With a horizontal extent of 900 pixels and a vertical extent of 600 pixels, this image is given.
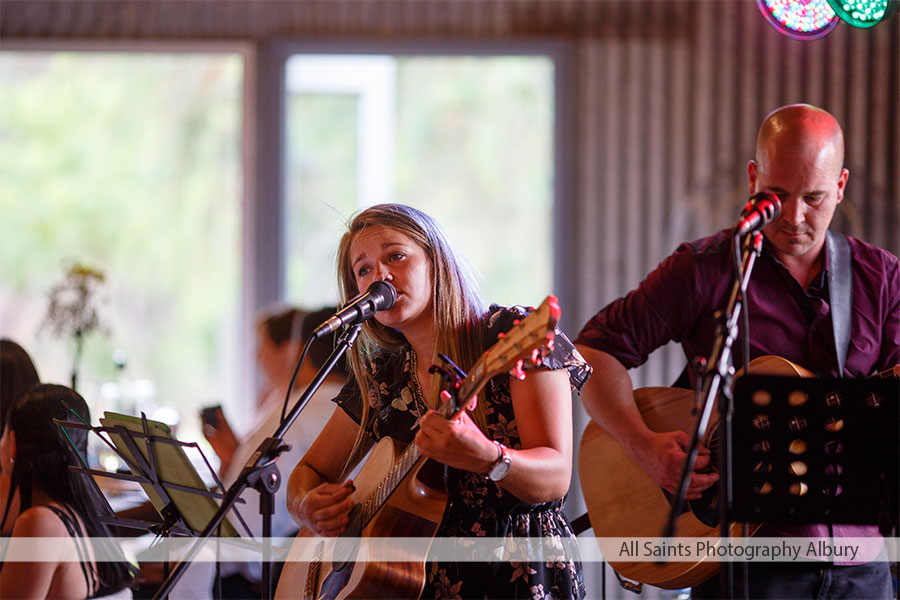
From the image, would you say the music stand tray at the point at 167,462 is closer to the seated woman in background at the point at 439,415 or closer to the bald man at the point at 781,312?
the seated woman in background at the point at 439,415

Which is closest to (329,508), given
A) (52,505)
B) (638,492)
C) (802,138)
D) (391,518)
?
(391,518)

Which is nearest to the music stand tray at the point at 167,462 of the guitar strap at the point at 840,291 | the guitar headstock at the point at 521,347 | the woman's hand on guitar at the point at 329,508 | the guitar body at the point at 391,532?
the woman's hand on guitar at the point at 329,508

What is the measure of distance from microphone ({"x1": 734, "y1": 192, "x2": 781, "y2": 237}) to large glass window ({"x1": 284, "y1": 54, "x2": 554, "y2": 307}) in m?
3.27

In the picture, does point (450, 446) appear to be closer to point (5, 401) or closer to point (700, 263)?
point (700, 263)

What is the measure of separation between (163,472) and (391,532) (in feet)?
1.87

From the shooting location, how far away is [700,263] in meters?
2.53

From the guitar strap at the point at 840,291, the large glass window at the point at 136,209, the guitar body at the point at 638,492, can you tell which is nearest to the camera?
the guitar strap at the point at 840,291

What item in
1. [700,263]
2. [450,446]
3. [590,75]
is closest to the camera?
[450,446]

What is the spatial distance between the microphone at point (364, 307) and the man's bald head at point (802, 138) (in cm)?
100

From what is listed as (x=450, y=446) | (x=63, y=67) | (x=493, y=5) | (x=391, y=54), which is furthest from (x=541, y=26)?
(x=450, y=446)

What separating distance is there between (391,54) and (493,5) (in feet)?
1.99

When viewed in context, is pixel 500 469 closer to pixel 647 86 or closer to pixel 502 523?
pixel 502 523

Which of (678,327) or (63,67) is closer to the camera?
(678,327)

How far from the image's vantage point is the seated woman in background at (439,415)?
201 cm
